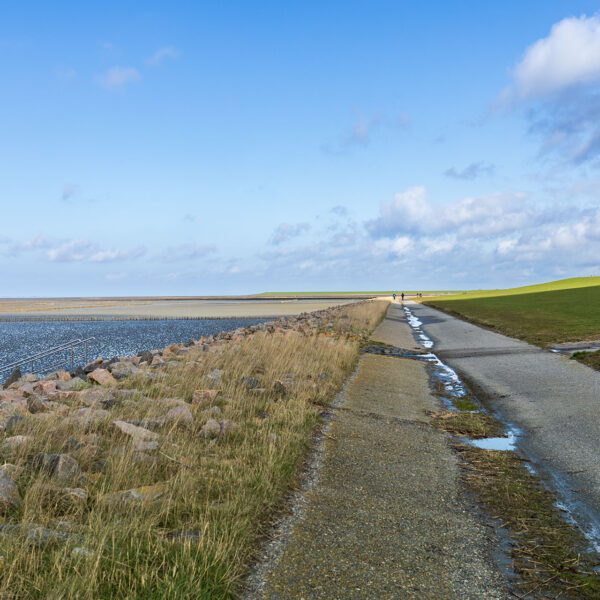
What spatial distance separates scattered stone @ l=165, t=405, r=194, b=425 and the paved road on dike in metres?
5.13

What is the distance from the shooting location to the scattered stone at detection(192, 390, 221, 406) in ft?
27.9

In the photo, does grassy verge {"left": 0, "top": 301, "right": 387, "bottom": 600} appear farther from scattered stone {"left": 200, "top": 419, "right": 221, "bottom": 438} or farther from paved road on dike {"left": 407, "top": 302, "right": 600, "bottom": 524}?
paved road on dike {"left": 407, "top": 302, "right": 600, "bottom": 524}

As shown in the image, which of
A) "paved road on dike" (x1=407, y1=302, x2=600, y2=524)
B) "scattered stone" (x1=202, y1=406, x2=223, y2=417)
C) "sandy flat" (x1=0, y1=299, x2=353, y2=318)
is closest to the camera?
"paved road on dike" (x1=407, y1=302, x2=600, y2=524)

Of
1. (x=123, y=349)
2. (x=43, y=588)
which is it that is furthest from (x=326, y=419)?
(x=123, y=349)

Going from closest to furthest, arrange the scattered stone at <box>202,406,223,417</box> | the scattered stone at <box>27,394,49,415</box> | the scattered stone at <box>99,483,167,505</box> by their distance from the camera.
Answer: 1. the scattered stone at <box>99,483,167,505</box>
2. the scattered stone at <box>202,406,223,417</box>
3. the scattered stone at <box>27,394,49,415</box>

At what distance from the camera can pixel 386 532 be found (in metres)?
4.79

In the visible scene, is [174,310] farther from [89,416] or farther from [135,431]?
[135,431]

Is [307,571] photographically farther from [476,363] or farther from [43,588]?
[476,363]

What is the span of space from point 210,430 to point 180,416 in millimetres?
591

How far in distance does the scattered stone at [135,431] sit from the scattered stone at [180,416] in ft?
1.96

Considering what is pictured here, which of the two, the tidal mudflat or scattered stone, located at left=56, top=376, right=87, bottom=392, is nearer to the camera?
scattered stone, located at left=56, top=376, right=87, bottom=392

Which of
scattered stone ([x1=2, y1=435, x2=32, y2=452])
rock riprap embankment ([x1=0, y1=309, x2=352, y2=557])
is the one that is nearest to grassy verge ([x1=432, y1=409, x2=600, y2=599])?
rock riprap embankment ([x1=0, y1=309, x2=352, y2=557])

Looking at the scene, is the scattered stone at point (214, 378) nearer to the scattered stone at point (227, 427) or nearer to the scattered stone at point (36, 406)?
the scattered stone at point (227, 427)

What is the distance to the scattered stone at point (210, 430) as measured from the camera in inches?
271
